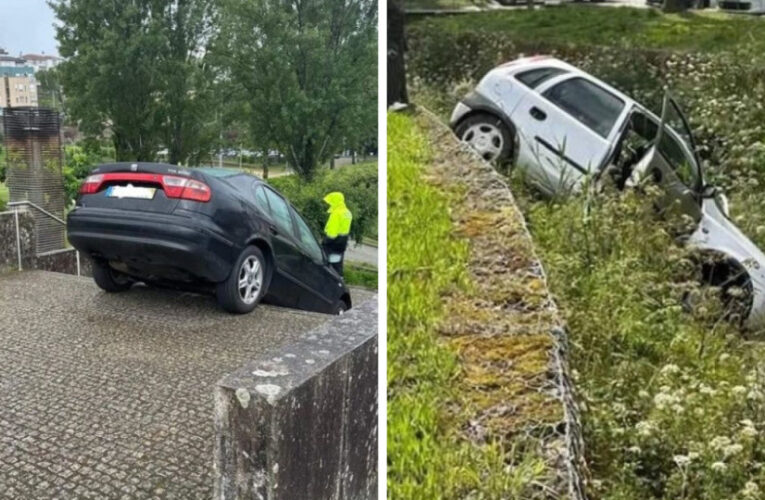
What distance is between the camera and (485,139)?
2.01 m

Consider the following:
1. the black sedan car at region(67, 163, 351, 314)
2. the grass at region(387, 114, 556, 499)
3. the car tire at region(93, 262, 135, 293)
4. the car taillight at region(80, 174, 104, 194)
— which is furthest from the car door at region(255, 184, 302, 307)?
the grass at region(387, 114, 556, 499)

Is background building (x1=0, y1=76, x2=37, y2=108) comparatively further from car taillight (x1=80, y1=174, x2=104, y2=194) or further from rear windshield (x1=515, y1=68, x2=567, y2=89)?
rear windshield (x1=515, y1=68, x2=567, y2=89)

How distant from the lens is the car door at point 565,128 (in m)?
1.95

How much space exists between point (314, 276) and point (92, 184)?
6.16 ft

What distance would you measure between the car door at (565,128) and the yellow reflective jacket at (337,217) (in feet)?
15.6

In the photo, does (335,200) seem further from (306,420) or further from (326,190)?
(306,420)

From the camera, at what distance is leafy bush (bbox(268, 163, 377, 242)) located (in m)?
6.53

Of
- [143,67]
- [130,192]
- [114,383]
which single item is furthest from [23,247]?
[114,383]

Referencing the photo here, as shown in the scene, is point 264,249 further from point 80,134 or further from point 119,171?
point 80,134

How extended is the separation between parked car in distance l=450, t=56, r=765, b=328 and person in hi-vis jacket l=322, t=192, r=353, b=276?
4859 millimetres

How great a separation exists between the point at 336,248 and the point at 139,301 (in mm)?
1785

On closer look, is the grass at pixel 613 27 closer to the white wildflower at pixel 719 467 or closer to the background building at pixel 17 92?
the white wildflower at pixel 719 467

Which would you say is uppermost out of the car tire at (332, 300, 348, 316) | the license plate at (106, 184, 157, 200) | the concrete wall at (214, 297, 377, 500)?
the license plate at (106, 184, 157, 200)

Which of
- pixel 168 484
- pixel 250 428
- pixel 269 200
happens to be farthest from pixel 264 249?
pixel 250 428
